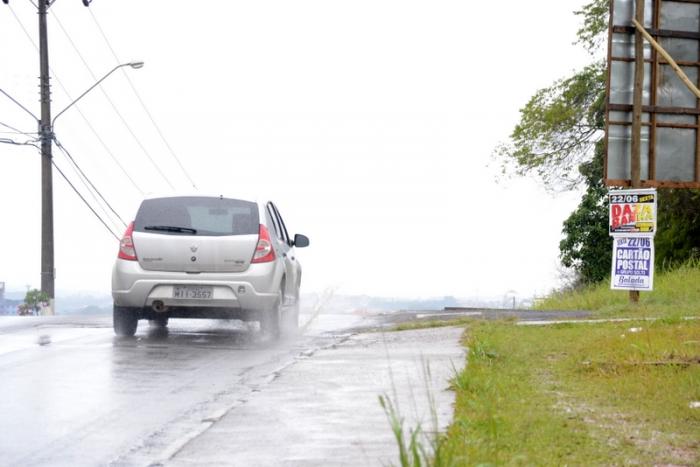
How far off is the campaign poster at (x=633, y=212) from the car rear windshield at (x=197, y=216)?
8237 mm

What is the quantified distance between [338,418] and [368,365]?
127 inches

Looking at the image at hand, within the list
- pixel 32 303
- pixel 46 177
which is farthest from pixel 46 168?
pixel 32 303

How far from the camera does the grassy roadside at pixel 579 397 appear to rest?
5.83 meters

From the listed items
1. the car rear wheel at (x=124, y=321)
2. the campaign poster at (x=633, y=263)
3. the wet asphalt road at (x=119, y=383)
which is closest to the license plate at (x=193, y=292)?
the wet asphalt road at (x=119, y=383)

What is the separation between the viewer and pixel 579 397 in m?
8.07

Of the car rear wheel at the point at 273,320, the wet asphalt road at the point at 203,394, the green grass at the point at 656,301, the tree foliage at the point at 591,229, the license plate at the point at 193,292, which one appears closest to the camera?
the wet asphalt road at the point at 203,394

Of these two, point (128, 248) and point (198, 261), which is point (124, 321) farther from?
point (198, 261)

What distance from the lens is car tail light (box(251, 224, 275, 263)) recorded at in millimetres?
13406

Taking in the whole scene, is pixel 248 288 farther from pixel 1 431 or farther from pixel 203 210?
pixel 1 431

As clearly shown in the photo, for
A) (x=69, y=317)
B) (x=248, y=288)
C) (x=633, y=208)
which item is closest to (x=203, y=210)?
(x=248, y=288)

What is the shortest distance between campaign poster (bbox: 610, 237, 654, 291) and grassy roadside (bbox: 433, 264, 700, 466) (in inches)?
205

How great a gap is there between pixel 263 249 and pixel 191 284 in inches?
38.4

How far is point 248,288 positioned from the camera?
13.3 m

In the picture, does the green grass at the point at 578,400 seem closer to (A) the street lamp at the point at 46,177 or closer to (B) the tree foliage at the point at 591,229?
(A) the street lamp at the point at 46,177
